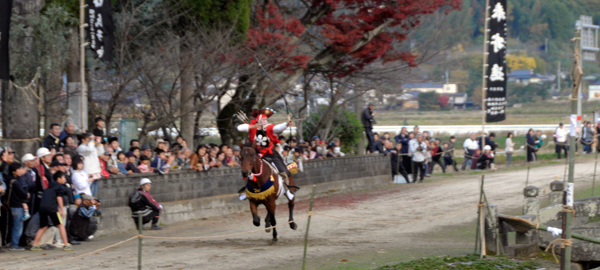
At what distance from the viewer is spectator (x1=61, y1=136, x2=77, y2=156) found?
13.2 meters

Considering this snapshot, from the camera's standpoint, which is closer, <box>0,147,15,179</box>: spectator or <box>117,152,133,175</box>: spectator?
<box>0,147,15,179</box>: spectator

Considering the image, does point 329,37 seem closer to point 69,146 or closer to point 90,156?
point 90,156

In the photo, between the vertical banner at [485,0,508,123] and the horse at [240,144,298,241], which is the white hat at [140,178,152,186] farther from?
the vertical banner at [485,0,508,123]

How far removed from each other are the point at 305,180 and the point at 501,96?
9.25 metres

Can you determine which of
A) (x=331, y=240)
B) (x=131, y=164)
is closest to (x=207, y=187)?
(x=131, y=164)

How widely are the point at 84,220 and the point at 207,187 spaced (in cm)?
487

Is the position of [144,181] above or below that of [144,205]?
above

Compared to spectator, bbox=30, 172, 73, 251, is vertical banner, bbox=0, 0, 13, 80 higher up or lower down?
higher up

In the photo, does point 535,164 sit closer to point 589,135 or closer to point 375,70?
point 589,135

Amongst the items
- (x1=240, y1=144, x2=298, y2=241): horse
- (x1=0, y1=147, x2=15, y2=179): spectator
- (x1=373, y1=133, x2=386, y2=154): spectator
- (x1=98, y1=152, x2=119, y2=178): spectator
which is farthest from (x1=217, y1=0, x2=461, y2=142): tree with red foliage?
(x1=0, y1=147, x2=15, y2=179): spectator

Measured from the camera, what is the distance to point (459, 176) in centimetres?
2522

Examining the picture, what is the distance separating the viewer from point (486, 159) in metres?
26.8

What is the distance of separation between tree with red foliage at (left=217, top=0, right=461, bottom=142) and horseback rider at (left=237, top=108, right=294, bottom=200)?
5933 mm

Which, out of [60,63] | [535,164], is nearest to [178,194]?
[60,63]
